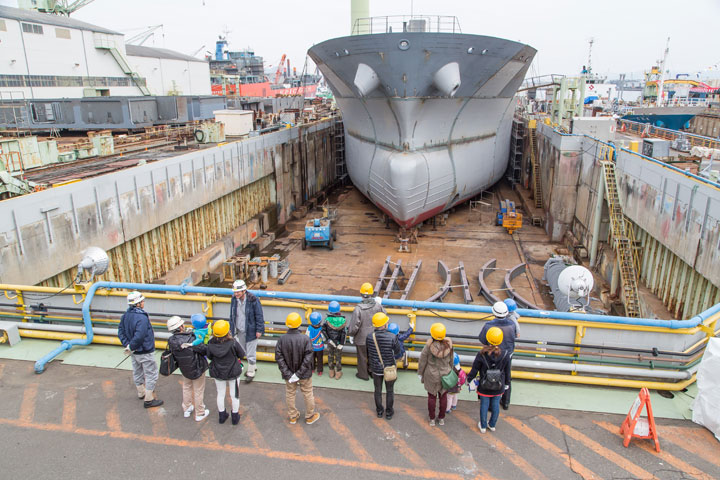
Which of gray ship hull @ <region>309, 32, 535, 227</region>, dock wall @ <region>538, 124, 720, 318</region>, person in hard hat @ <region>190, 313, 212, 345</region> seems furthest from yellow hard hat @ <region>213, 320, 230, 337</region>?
gray ship hull @ <region>309, 32, 535, 227</region>

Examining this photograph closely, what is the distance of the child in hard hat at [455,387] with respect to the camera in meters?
4.82

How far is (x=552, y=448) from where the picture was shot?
15.3ft

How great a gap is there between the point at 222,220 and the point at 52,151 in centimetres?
571

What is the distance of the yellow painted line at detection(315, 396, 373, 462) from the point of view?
461 cm

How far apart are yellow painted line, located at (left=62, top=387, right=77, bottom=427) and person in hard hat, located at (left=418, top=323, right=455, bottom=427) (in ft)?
13.0

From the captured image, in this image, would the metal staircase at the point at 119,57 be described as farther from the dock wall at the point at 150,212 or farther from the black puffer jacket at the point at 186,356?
the black puffer jacket at the point at 186,356

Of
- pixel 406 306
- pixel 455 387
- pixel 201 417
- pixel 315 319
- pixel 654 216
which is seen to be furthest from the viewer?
pixel 654 216

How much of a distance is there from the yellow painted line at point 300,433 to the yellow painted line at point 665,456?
3136mm

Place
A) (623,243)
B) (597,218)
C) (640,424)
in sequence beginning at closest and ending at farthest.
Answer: (640,424) → (623,243) → (597,218)

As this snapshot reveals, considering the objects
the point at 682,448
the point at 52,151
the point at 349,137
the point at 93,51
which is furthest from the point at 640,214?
the point at 93,51

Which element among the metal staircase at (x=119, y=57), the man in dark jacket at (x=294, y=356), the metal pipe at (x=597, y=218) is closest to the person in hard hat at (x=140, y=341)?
the man in dark jacket at (x=294, y=356)

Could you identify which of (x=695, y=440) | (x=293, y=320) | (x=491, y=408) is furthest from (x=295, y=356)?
(x=695, y=440)

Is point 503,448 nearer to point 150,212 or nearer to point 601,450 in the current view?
point 601,450

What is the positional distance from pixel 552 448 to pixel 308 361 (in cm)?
268
